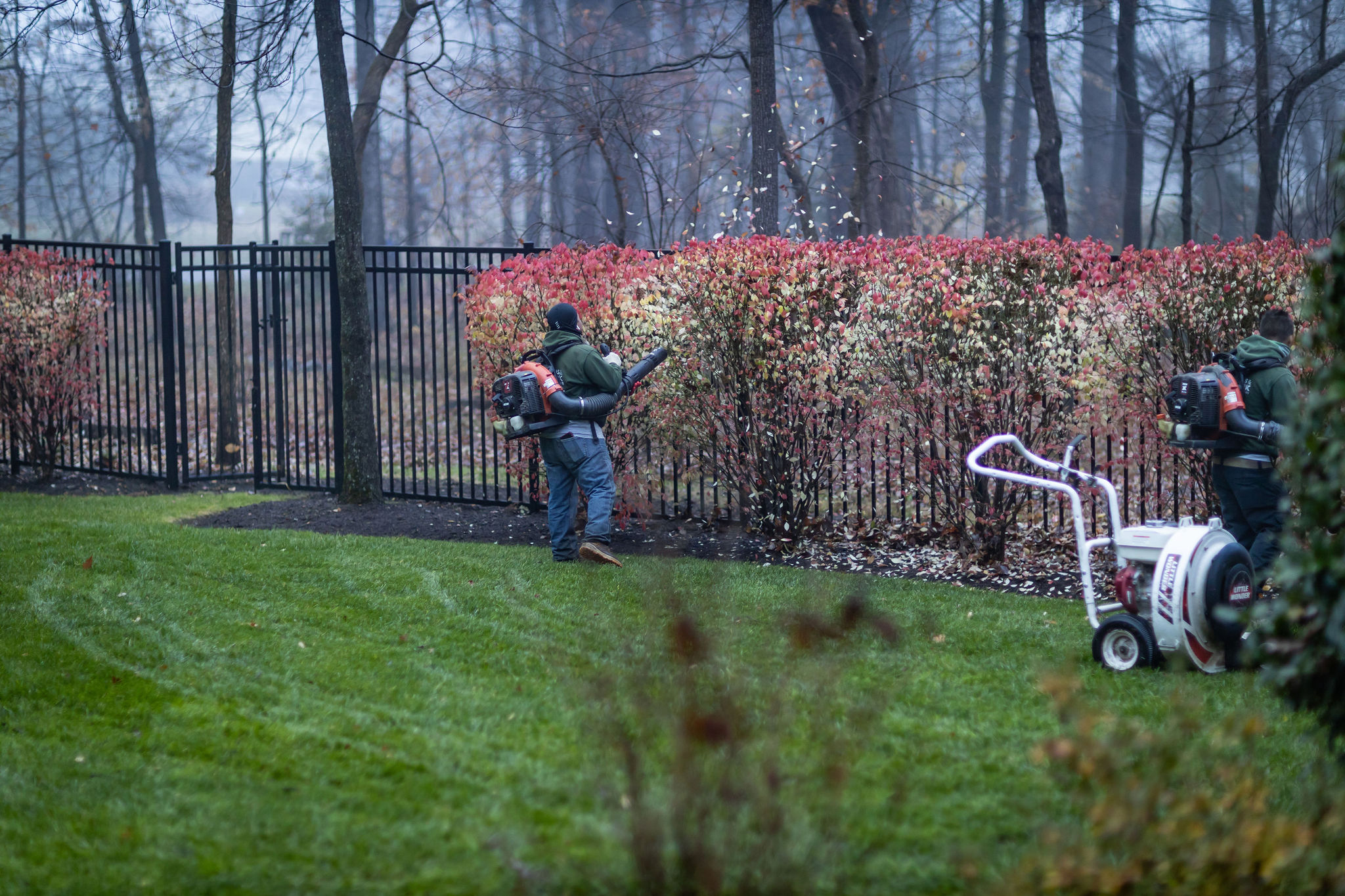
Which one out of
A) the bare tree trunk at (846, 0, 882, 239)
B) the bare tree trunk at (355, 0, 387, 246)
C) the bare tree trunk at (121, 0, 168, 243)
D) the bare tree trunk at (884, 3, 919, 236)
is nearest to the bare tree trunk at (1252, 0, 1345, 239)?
the bare tree trunk at (884, 3, 919, 236)

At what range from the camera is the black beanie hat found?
313 inches

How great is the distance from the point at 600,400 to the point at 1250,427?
3.89 m

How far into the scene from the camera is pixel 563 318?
313 inches

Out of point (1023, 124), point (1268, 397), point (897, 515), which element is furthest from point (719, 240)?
point (1023, 124)

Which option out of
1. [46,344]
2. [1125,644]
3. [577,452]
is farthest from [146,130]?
[1125,644]

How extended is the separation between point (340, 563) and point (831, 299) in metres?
3.71

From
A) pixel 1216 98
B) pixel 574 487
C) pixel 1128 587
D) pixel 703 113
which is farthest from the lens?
pixel 1216 98

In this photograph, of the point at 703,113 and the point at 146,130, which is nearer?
the point at 703,113

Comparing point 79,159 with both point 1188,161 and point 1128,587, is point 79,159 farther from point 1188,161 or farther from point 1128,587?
point 1128,587

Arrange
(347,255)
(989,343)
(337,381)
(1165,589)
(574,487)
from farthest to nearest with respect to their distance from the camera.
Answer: (337,381) → (347,255) → (574,487) → (989,343) → (1165,589)

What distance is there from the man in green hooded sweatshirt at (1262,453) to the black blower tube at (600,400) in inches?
138

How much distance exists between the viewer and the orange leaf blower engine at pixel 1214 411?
6098 mm

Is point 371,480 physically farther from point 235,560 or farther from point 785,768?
point 785,768

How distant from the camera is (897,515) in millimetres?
9883
